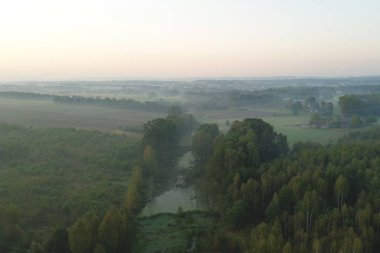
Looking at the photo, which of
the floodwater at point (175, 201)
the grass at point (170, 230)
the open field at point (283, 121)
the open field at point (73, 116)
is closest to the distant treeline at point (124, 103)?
the open field at point (73, 116)

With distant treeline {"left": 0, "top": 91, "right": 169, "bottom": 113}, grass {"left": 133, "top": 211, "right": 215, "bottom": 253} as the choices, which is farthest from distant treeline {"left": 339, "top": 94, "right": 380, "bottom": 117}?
grass {"left": 133, "top": 211, "right": 215, "bottom": 253}

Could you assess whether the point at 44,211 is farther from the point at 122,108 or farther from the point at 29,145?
the point at 122,108

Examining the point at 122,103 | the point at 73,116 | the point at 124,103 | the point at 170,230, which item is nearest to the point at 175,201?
the point at 170,230

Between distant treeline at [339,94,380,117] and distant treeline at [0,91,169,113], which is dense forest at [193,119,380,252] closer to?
distant treeline at [339,94,380,117]

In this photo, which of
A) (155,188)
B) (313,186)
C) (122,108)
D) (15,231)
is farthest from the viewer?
(122,108)

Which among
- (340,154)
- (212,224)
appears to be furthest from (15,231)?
(340,154)
